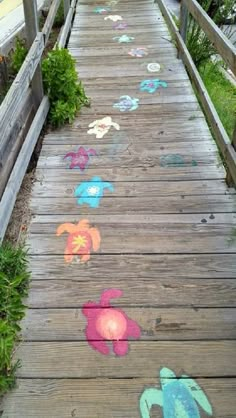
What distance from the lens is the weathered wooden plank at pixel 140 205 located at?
2.34 metres

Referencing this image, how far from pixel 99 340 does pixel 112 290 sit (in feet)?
0.89

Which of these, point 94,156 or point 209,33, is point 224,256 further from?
point 209,33

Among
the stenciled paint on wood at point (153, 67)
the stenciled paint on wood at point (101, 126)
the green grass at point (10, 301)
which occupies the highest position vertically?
the green grass at point (10, 301)

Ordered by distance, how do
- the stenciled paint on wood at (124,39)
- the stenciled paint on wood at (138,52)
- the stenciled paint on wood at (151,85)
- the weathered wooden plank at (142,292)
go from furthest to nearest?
the stenciled paint on wood at (124,39) → the stenciled paint on wood at (138,52) → the stenciled paint on wood at (151,85) → the weathered wooden plank at (142,292)

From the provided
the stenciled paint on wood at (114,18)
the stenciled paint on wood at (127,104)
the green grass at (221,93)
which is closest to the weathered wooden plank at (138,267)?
the stenciled paint on wood at (127,104)

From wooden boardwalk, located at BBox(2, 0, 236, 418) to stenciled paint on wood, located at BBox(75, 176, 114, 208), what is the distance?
0.01 m

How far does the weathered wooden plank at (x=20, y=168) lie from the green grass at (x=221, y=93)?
1698 millimetres

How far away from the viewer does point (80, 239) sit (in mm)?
2141

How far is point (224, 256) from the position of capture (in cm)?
203

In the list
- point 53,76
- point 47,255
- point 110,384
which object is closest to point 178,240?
point 47,255

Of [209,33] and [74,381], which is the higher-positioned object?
[209,33]

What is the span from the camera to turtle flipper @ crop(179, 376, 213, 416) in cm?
143

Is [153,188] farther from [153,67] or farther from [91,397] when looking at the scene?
[153,67]

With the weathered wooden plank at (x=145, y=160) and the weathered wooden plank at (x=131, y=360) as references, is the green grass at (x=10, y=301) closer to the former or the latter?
the weathered wooden plank at (x=131, y=360)
